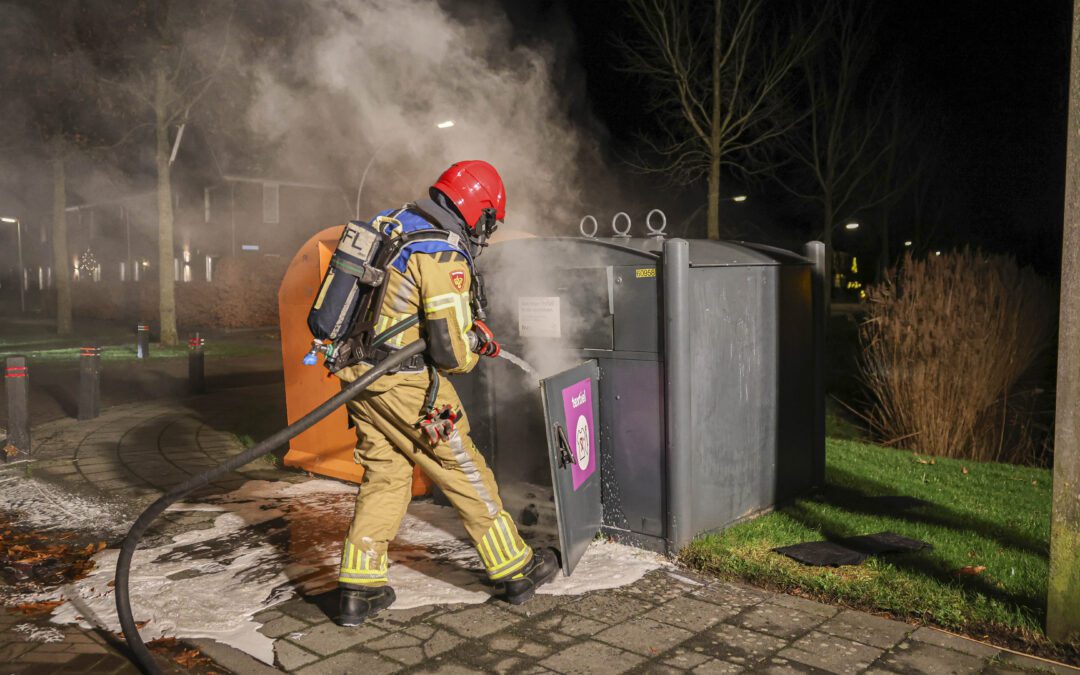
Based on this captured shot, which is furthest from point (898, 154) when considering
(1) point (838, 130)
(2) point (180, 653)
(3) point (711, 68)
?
(2) point (180, 653)

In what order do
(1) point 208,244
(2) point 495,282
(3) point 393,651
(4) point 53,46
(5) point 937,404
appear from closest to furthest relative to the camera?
1. (3) point 393,651
2. (2) point 495,282
3. (5) point 937,404
4. (4) point 53,46
5. (1) point 208,244

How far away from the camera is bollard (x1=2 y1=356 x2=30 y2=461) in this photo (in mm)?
7430

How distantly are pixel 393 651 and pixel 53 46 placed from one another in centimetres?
1727

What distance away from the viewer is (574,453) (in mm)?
4254

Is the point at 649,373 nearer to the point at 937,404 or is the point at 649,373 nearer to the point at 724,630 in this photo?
the point at 724,630

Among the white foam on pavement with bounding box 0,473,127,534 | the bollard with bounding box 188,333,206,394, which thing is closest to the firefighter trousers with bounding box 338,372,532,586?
the white foam on pavement with bounding box 0,473,127,534

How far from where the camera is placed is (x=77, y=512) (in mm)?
5609

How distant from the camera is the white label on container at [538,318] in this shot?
15.7 ft

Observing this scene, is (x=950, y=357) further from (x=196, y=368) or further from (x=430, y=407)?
(x=196, y=368)

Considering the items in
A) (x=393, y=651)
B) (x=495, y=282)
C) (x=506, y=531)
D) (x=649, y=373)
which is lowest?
(x=393, y=651)

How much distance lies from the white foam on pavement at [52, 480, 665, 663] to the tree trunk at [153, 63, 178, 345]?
53.1 feet

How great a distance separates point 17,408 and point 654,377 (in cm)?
619

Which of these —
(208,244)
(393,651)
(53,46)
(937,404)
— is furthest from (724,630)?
(208,244)

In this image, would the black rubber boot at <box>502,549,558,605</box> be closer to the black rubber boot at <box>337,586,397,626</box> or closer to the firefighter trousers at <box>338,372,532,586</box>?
the firefighter trousers at <box>338,372,532,586</box>
